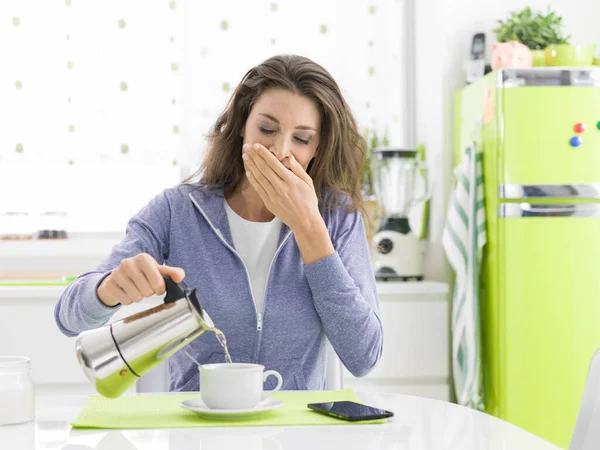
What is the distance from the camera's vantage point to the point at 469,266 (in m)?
3.02

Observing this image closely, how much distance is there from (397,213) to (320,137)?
169cm

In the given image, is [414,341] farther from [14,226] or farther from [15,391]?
[15,391]

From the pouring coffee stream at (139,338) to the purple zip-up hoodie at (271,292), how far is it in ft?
1.19

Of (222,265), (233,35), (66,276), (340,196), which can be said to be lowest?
(66,276)

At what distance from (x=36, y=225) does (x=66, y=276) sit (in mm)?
283

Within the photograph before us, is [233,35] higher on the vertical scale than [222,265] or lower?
higher

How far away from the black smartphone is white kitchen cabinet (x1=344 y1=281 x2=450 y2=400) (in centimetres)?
189

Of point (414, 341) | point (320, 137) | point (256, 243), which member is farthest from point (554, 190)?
point (256, 243)

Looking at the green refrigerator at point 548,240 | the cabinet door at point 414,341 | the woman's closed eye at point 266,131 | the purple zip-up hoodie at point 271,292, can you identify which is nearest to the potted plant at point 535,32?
the green refrigerator at point 548,240

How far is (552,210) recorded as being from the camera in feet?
9.50

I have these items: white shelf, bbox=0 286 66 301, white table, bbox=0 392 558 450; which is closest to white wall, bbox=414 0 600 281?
white shelf, bbox=0 286 66 301

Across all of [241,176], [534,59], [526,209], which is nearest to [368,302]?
[241,176]

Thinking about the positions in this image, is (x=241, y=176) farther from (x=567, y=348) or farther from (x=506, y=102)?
(x=567, y=348)

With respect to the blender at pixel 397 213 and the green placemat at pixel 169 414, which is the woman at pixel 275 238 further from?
the blender at pixel 397 213
